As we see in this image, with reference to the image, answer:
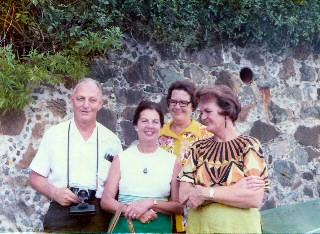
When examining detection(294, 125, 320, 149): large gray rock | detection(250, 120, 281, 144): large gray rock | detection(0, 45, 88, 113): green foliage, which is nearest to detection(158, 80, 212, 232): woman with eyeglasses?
detection(0, 45, 88, 113): green foliage

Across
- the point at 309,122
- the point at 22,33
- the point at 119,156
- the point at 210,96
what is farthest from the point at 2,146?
the point at 309,122

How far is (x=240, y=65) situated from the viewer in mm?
5465

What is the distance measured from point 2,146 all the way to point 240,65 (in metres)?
2.66

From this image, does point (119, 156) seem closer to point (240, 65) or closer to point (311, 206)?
point (311, 206)

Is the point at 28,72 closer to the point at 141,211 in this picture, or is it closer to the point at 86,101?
the point at 86,101

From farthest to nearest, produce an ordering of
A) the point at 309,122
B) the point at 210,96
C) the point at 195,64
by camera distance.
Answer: the point at 309,122 < the point at 195,64 < the point at 210,96

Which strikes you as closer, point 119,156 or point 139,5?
point 119,156

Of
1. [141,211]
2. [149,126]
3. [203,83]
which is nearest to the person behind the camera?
[141,211]

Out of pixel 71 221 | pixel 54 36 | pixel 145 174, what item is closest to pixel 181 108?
pixel 145 174

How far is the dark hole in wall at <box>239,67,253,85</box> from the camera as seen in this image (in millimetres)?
5488

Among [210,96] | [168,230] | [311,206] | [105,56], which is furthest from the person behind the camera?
[105,56]

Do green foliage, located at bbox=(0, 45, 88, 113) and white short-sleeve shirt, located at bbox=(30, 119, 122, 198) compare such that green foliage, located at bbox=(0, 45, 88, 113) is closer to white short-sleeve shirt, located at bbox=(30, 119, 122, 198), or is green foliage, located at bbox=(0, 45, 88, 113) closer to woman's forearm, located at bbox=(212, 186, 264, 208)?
white short-sleeve shirt, located at bbox=(30, 119, 122, 198)

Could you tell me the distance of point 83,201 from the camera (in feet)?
10.9

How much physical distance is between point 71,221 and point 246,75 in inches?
116
